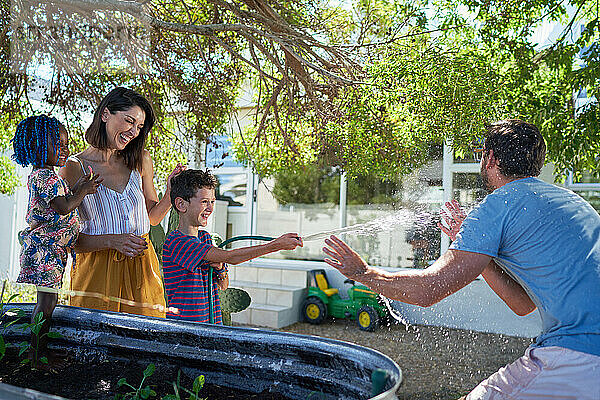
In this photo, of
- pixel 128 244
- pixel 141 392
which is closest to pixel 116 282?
pixel 128 244

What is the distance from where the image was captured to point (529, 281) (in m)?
1.50

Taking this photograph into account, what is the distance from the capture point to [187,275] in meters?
2.18

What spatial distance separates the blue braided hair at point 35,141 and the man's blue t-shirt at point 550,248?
1361 millimetres

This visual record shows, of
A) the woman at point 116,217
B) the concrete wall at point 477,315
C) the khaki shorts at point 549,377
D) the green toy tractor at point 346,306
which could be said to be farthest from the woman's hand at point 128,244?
the concrete wall at point 477,315

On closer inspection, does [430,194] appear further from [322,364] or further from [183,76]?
[322,364]

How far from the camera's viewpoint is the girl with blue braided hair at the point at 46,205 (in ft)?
6.09

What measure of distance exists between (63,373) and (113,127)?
3.16 feet

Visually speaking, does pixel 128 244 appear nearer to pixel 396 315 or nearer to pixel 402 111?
pixel 402 111

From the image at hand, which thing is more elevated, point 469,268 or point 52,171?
point 52,171

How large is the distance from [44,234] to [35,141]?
1.03 ft

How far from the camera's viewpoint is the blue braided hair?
1.91 m

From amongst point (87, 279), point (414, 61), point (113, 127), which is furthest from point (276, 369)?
point (414, 61)

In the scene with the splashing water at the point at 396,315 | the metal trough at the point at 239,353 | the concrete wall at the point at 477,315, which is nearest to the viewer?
the metal trough at the point at 239,353

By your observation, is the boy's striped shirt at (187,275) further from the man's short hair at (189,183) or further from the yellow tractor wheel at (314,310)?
the yellow tractor wheel at (314,310)
